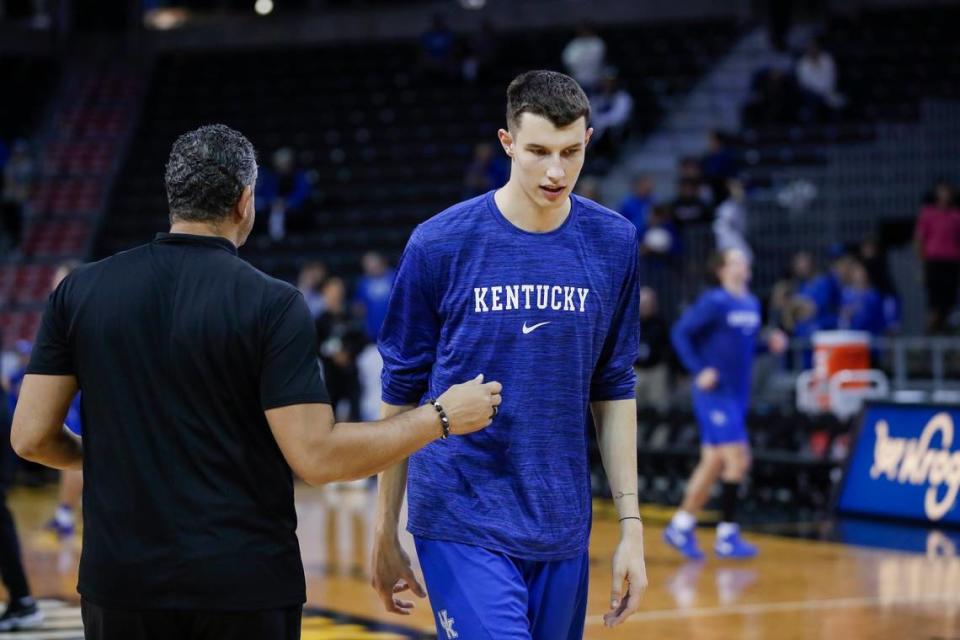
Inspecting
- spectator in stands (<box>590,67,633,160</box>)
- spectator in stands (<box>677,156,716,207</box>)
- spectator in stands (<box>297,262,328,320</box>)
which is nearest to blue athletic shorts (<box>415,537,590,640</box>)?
spectator in stands (<box>297,262,328,320</box>)

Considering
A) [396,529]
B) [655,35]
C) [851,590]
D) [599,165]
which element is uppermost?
[655,35]

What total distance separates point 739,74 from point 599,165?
2.81 metres

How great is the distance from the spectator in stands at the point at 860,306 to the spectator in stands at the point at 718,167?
Result: 2822 millimetres

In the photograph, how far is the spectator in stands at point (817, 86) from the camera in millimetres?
22891

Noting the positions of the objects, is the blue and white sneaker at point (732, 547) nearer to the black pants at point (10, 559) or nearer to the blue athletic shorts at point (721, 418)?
the blue athletic shorts at point (721, 418)

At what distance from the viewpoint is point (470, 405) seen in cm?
425

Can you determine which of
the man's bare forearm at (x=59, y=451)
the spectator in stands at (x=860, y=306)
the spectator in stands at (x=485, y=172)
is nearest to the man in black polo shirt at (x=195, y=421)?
the man's bare forearm at (x=59, y=451)

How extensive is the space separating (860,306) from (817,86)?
621cm

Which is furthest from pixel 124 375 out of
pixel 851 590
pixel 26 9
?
pixel 26 9

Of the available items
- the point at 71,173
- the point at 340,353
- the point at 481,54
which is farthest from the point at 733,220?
the point at 71,173

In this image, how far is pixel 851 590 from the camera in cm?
1070

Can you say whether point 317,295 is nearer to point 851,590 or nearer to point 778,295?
point 778,295

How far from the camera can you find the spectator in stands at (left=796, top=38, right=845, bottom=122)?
2289 centimetres

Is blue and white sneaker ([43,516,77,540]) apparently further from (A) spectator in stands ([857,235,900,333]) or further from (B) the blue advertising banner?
(A) spectator in stands ([857,235,900,333])
